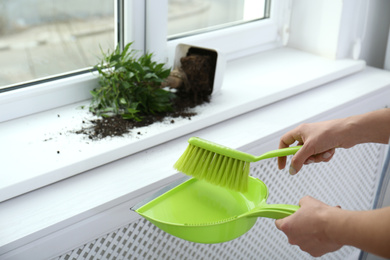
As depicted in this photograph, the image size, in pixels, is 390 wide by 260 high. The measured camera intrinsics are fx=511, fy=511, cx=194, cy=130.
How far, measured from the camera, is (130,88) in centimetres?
117

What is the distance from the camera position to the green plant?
45.4 inches

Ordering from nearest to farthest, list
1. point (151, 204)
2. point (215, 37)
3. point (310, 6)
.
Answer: point (151, 204)
point (215, 37)
point (310, 6)

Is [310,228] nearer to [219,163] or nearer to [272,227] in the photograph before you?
[219,163]

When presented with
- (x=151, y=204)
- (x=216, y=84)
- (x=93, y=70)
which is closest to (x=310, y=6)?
(x=216, y=84)

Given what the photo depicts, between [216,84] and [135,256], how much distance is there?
471 mm

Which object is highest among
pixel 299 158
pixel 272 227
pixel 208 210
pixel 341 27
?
Answer: pixel 341 27

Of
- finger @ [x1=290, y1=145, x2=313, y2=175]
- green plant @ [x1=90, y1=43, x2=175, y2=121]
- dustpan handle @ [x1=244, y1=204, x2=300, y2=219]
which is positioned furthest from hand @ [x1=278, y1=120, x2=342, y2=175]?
green plant @ [x1=90, y1=43, x2=175, y2=121]

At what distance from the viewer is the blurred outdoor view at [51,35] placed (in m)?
1.09

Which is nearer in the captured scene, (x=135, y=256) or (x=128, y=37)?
(x=135, y=256)

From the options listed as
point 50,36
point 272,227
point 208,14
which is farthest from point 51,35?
point 272,227

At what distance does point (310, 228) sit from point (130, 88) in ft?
1.89

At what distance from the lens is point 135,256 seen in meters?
1.04

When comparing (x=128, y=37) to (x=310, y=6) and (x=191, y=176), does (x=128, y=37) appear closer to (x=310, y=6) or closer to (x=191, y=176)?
(x=191, y=176)

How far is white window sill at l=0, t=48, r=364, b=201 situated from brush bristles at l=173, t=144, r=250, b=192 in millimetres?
177
